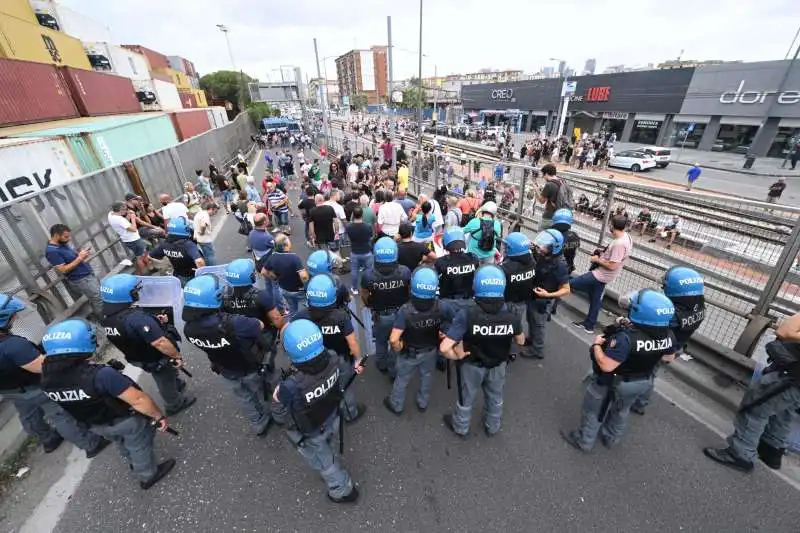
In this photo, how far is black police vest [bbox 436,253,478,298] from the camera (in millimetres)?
4637

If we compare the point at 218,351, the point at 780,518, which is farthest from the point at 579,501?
the point at 218,351

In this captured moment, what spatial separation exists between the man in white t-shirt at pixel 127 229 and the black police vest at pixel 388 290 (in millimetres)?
6531

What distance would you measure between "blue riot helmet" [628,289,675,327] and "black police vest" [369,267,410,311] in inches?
99.7

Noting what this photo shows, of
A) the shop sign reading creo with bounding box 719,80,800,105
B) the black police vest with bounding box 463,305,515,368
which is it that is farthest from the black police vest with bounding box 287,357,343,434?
the shop sign reading creo with bounding box 719,80,800,105

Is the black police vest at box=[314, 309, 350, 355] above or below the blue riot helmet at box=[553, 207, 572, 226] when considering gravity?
below

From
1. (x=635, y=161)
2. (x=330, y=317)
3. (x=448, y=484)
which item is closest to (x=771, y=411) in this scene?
(x=448, y=484)

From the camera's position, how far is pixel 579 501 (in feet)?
11.1

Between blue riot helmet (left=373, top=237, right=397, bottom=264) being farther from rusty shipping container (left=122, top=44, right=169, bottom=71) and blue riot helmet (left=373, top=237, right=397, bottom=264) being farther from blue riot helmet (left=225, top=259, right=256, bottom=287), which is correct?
rusty shipping container (left=122, top=44, right=169, bottom=71)

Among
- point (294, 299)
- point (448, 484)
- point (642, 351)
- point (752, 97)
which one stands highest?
point (752, 97)

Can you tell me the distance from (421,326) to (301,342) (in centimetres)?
142

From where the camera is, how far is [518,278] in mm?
4492

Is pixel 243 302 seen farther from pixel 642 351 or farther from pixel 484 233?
pixel 642 351

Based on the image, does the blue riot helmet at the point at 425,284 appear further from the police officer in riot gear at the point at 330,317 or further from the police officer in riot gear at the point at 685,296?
the police officer in riot gear at the point at 685,296

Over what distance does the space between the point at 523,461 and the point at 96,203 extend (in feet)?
34.7
